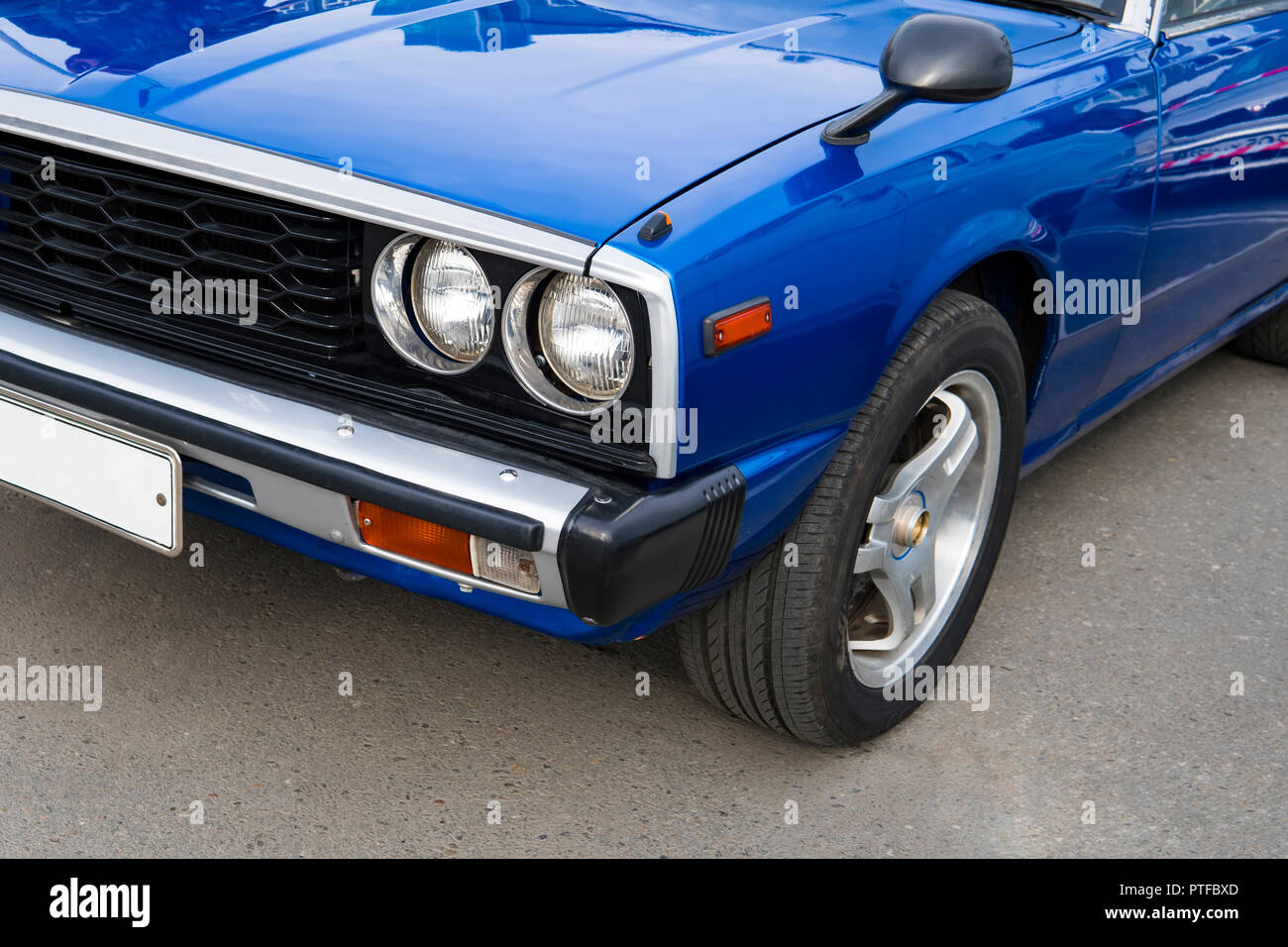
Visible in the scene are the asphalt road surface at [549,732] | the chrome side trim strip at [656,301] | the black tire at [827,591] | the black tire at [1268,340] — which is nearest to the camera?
the chrome side trim strip at [656,301]

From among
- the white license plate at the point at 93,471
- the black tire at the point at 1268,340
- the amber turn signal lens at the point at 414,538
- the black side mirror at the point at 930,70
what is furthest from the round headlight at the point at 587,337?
the black tire at the point at 1268,340

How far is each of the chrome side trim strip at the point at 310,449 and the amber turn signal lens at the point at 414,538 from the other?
0.02m

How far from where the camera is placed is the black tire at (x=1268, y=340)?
162 inches

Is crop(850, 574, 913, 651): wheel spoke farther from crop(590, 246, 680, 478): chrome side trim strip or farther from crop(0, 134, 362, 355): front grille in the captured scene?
crop(0, 134, 362, 355): front grille

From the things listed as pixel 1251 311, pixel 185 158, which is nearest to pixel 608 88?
pixel 185 158

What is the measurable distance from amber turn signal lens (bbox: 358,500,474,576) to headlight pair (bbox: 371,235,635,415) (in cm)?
21

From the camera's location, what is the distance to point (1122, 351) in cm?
284

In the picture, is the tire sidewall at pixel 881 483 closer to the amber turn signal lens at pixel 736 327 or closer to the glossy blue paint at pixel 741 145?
the glossy blue paint at pixel 741 145

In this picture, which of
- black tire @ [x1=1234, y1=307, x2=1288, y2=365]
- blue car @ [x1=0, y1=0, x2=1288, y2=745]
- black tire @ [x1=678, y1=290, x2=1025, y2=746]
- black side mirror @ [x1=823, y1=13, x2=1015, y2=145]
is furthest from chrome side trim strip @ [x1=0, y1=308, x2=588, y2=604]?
black tire @ [x1=1234, y1=307, x2=1288, y2=365]

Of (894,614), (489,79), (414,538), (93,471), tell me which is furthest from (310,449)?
(894,614)

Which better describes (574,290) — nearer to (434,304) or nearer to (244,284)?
(434,304)

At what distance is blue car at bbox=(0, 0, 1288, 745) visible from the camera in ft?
5.73
